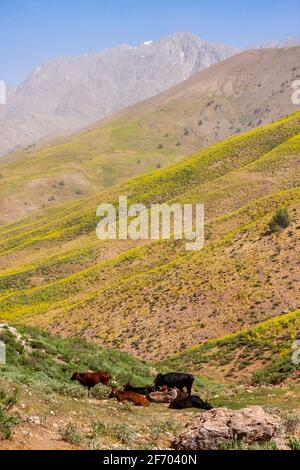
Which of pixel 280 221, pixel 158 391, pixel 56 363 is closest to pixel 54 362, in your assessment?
pixel 56 363

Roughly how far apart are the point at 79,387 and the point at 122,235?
2042 inches

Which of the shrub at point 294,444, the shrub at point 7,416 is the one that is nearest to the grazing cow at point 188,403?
the shrub at point 294,444

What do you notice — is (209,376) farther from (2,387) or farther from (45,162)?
(45,162)

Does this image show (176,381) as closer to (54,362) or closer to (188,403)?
(188,403)

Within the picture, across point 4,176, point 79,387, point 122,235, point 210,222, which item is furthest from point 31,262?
point 4,176

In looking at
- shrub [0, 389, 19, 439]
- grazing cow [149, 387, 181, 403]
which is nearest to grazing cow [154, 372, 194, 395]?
grazing cow [149, 387, 181, 403]

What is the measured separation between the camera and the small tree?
4516 cm

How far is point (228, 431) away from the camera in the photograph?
1235 cm

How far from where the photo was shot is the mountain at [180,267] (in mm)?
36850

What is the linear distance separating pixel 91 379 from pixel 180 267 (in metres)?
29.4

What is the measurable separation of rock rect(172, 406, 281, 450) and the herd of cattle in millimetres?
4902

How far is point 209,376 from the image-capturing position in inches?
1094

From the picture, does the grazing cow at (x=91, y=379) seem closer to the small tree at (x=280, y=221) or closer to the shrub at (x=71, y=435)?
the shrub at (x=71, y=435)
